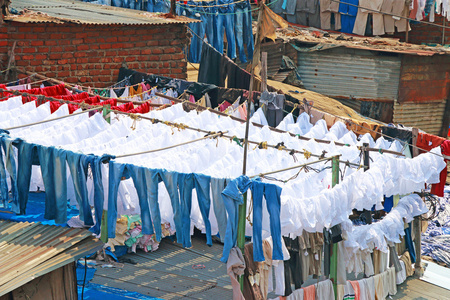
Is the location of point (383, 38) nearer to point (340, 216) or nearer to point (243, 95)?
point (243, 95)

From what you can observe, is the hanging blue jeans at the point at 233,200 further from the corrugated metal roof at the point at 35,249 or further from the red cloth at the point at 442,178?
the red cloth at the point at 442,178

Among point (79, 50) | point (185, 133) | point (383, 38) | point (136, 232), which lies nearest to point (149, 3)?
point (79, 50)

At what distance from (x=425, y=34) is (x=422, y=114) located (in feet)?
12.6

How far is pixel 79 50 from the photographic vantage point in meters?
13.2

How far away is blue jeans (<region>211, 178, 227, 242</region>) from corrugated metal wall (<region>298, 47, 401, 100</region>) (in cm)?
1258

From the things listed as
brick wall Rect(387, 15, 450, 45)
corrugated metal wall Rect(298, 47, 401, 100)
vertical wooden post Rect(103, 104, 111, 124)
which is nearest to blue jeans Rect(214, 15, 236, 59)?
corrugated metal wall Rect(298, 47, 401, 100)

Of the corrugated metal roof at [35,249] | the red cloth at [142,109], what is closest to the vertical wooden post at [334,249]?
the corrugated metal roof at [35,249]

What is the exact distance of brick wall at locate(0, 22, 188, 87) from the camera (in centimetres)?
1259

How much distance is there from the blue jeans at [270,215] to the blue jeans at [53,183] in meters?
2.27

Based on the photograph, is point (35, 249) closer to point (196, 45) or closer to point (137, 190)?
point (137, 190)

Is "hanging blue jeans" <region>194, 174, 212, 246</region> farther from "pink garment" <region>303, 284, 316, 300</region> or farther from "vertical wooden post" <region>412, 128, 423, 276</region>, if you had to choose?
"vertical wooden post" <region>412, 128, 423, 276</region>

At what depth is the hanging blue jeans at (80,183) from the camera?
7031 millimetres

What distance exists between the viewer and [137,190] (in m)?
6.90

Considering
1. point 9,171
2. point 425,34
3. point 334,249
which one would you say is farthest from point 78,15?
point 425,34
